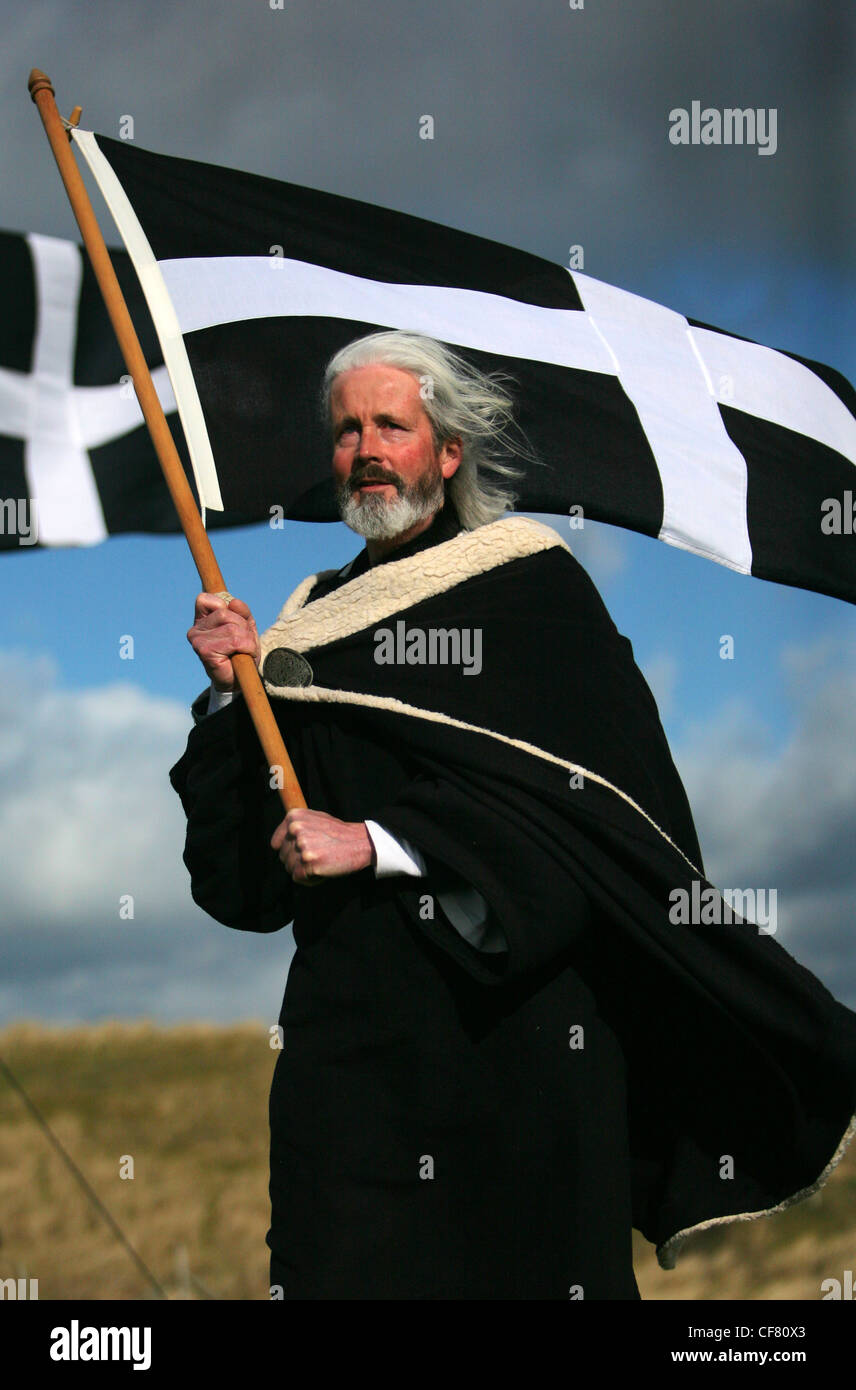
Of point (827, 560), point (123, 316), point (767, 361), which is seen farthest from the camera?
point (767, 361)

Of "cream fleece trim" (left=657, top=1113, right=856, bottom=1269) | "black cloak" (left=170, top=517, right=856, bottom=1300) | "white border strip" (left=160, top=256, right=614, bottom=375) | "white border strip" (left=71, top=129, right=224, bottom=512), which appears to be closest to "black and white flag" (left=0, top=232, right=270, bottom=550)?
"white border strip" (left=71, top=129, right=224, bottom=512)

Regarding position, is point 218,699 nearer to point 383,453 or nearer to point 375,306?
point 383,453

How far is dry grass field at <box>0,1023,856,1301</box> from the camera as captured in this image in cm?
776

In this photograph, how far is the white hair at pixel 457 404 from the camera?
12.7ft

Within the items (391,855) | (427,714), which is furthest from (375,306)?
(391,855)

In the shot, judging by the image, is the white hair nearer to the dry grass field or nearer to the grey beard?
the grey beard

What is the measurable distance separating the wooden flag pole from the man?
8 centimetres

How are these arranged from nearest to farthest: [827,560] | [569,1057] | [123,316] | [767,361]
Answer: [569,1057]
[123,316]
[827,560]
[767,361]

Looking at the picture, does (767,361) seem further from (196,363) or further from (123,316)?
(123,316)

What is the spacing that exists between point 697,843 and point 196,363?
6.15 ft

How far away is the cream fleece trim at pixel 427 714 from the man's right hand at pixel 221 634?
13 centimetres

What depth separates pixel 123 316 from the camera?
3.63 metres

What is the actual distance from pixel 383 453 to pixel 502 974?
1.27 meters
